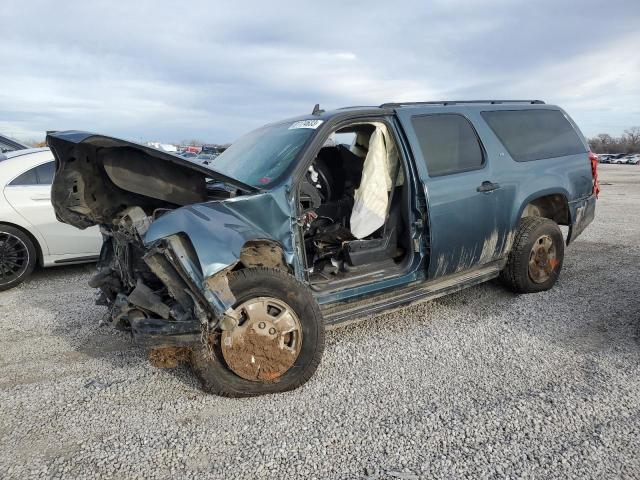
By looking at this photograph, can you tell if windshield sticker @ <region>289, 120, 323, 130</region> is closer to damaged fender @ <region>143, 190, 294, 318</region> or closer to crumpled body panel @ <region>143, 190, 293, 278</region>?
crumpled body panel @ <region>143, 190, 293, 278</region>

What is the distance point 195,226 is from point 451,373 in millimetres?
1982

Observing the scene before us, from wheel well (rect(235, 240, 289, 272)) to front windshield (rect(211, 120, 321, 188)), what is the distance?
457mm

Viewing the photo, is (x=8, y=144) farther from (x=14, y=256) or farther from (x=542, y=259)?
(x=542, y=259)

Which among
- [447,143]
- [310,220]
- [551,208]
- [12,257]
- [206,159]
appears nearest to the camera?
[310,220]

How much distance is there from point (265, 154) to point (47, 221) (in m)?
3.30

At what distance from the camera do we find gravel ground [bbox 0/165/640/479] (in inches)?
90.4

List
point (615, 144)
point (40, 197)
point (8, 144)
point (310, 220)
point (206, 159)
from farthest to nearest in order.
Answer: point (615, 144) → point (206, 159) → point (8, 144) → point (40, 197) → point (310, 220)

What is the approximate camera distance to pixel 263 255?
3.05 meters

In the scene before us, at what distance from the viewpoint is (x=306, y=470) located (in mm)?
2250

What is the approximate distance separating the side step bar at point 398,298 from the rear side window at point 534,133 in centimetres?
119

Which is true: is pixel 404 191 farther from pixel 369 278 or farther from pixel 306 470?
pixel 306 470

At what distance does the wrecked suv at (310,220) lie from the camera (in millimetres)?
2711

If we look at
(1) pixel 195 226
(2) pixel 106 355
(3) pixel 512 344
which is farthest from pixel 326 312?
(2) pixel 106 355

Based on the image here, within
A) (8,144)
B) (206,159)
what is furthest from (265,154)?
(8,144)
